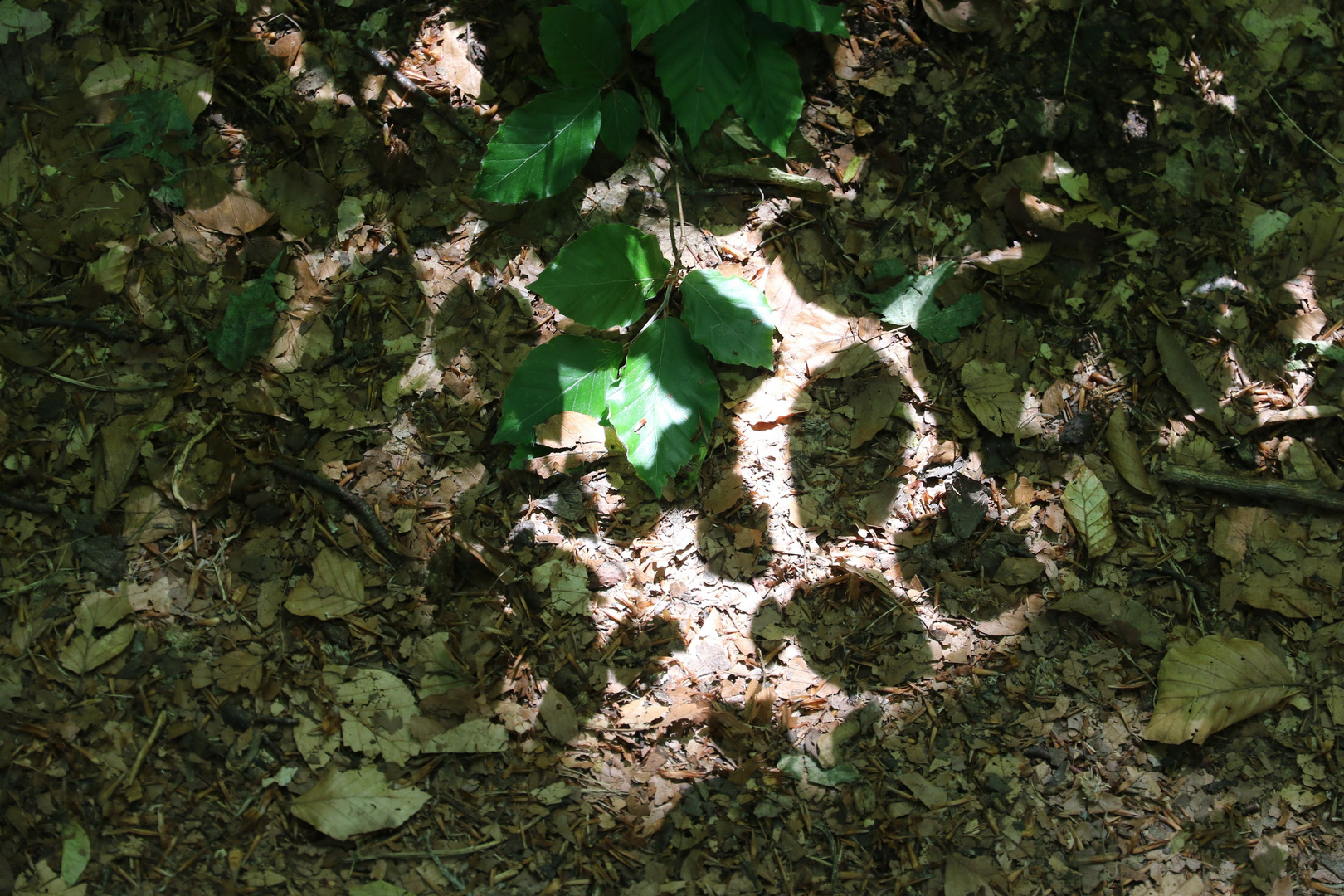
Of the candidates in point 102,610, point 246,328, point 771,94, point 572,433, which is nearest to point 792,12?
point 771,94

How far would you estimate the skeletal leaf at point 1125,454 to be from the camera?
7.57 ft

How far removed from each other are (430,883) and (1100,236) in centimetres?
251

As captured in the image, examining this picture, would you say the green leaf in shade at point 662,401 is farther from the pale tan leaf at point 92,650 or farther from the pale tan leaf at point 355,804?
the pale tan leaf at point 92,650

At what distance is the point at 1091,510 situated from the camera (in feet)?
7.48

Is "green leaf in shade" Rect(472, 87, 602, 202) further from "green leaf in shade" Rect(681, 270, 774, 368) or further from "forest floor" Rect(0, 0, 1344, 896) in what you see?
"green leaf in shade" Rect(681, 270, 774, 368)

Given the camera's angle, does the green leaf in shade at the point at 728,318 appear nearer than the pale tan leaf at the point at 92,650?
No

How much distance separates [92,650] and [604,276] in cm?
156

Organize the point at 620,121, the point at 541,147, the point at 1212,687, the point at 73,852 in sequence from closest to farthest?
the point at 73,852 → the point at 1212,687 → the point at 541,147 → the point at 620,121

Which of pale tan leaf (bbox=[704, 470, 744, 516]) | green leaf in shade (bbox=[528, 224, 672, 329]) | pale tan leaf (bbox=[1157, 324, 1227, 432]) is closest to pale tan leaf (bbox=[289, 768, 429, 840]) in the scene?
pale tan leaf (bbox=[704, 470, 744, 516])

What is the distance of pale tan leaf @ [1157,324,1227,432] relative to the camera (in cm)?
237

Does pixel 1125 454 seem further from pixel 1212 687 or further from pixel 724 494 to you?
pixel 724 494

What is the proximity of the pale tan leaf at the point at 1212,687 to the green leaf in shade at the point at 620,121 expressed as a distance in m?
→ 2.00

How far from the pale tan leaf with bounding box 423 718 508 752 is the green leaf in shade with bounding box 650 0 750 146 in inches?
63.4

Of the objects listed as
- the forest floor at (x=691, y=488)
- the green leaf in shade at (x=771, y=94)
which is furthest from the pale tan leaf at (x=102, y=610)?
the green leaf in shade at (x=771, y=94)
